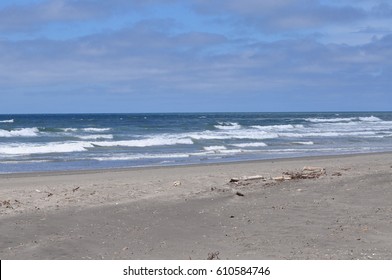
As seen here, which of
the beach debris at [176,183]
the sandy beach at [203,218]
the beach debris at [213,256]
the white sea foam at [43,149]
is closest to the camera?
the beach debris at [213,256]

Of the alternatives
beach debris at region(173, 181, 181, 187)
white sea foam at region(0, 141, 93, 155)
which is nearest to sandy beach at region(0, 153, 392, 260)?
beach debris at region(173, 181, 181, 187)

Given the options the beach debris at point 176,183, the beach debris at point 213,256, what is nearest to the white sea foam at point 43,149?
the beach debris at point 176,183

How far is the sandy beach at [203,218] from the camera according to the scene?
24.1ft

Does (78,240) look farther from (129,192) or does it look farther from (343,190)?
(343,190)

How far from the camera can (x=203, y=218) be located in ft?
30.6

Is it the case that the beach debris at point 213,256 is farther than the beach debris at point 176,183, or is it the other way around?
the beach debris at point 176,183

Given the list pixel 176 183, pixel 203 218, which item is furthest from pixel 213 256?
pixel 176 183

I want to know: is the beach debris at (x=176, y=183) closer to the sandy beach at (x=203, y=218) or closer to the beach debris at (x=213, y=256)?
the sandy beach at (x=203, y=218)

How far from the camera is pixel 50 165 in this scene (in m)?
20.4

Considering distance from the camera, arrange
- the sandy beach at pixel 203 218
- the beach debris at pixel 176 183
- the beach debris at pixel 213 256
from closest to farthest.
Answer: the beach debris at pixel 213 256 → the sandy beach at pixel 203 218 → the beach debris at pixel 176 183

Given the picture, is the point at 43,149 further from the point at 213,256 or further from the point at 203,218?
the point at 213,256

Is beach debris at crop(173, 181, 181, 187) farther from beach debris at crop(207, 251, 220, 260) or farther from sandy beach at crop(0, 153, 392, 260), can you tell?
beach debris at crop(207, 251, 220, 260)

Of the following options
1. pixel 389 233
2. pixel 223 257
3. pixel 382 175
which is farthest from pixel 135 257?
pixel 382 175

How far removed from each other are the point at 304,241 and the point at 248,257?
1083 mm
